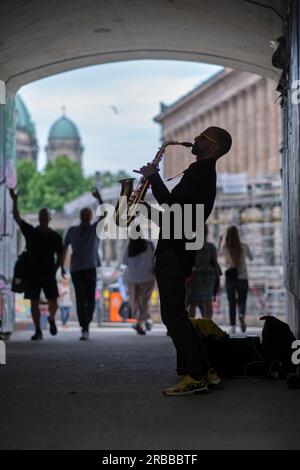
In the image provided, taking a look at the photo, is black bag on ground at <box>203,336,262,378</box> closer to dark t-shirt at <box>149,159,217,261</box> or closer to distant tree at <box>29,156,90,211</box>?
dark t-shirt at <box>149,159,217,261</box>

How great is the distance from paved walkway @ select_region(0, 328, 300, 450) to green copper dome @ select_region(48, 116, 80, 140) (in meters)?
150

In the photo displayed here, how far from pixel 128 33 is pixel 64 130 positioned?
145060mm

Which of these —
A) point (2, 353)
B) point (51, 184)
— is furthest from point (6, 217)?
point (51, 184)

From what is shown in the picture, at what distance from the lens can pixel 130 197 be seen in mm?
8352

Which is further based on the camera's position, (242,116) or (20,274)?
(242,116)

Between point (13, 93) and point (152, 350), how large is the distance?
6.35 metres

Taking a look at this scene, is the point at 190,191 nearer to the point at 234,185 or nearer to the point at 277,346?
the point at 277,346

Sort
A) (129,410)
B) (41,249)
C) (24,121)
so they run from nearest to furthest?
1. (129,410)
2. (41,249)
3. (24,121)

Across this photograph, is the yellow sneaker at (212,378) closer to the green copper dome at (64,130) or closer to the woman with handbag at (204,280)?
the woman with handbag at (204,280)

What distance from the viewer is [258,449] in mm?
5211

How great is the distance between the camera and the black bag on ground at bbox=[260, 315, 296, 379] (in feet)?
27.8

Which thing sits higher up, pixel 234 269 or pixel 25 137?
pixel 25 137

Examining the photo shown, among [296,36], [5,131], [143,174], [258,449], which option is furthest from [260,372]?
[5,131]

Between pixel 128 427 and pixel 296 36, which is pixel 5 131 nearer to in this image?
pixel 296 36
